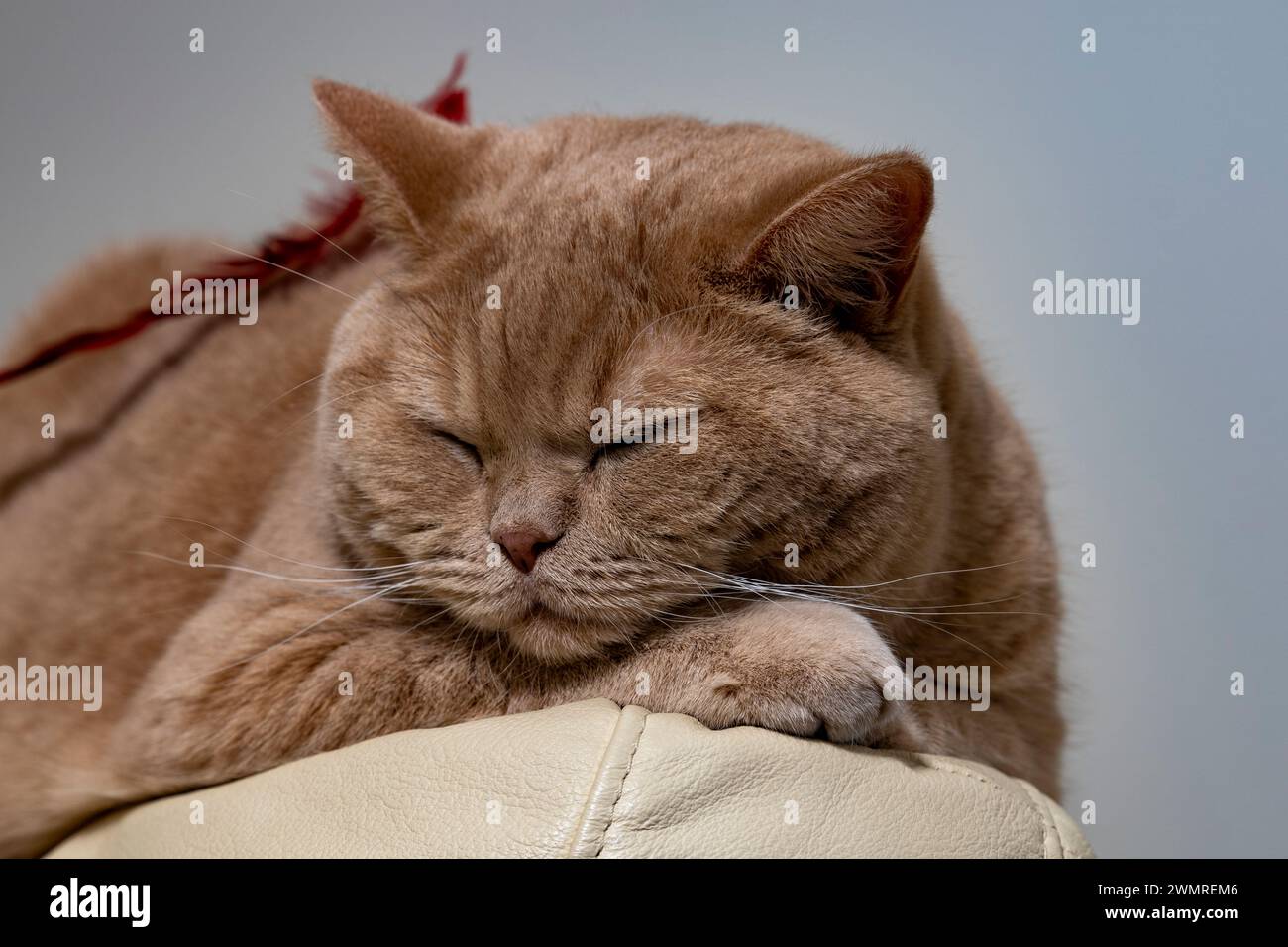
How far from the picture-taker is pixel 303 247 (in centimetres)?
206

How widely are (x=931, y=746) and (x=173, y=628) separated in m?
1.13

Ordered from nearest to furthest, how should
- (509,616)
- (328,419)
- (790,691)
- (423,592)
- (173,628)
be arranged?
(790,691), (509,616), (423,592), (328,419), (173,628)

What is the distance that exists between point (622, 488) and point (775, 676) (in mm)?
238

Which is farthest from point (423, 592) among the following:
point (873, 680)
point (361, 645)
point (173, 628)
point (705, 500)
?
point (173, 628)

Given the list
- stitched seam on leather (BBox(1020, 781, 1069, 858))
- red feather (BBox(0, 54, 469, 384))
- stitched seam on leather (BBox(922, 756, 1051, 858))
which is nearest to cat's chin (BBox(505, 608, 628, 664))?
stitched seam on leather (BBox(922, 756, 1051, 858))

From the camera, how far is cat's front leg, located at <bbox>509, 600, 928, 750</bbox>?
1.16m

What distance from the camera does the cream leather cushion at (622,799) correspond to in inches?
42.1

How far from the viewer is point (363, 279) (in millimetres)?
1854

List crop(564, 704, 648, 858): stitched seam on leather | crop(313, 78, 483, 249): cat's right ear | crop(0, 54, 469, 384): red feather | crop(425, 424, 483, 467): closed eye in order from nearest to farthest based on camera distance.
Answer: crop(564, 704, 648, 858): stitched seam on leather
crop(425, 424, 483, 467): closed eye
crop(313, 78, 483, 249): cat's right ear
crop(0, 54, 469, 384): red feather

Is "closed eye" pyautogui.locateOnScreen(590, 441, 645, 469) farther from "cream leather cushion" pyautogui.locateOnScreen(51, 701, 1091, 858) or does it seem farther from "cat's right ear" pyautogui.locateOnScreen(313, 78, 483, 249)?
"cat's right ear" pyautogui.locateOnScreen(313, 78, 483, 249)

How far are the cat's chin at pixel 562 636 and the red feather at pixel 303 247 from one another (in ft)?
3.29

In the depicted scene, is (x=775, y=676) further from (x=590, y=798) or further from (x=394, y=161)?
(x=394, y=161)

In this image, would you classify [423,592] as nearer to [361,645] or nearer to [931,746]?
[361,645]

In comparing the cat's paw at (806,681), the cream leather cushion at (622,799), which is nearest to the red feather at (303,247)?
the cream leather cushion at (622,799)
